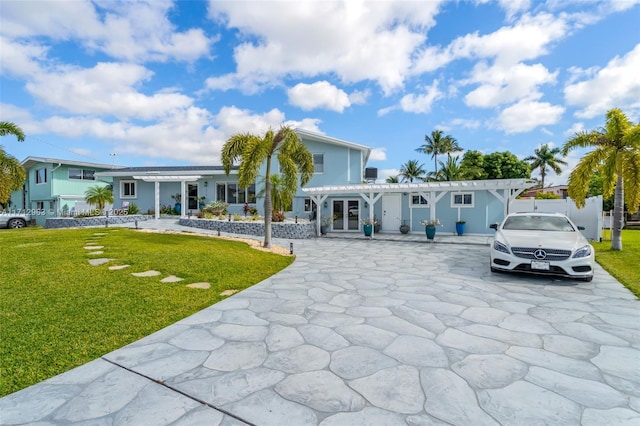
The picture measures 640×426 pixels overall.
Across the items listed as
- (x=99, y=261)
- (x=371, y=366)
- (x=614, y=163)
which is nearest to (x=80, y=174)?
(x=99, y=261)

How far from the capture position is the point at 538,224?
301 inches

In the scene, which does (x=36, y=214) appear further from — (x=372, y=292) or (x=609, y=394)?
(x=609, y=394)

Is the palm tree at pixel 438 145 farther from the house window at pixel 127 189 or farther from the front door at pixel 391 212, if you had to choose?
the house window at pixel 127 189

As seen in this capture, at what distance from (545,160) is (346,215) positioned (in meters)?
37.4

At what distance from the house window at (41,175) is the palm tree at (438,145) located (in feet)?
121

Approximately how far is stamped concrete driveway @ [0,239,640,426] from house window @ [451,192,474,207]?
10342mm

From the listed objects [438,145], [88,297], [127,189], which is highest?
[438,145]

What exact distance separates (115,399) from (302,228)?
41.4ft

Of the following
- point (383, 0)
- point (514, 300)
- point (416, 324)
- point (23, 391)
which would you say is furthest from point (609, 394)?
point (383, 0)

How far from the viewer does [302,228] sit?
49.1 feet

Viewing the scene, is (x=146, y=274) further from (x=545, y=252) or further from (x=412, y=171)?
(x=412, y=171)

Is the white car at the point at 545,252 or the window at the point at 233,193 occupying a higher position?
the window at the point at 233,193

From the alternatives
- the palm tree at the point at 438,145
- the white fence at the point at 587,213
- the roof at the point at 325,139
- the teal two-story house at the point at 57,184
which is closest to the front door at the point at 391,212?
the roof at the point at 325,139

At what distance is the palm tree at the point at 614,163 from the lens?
9781 millimetres
